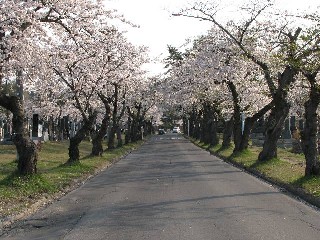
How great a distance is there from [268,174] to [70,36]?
31.3ft

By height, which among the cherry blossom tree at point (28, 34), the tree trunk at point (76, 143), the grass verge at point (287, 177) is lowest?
the grass verge at point (287, 177)

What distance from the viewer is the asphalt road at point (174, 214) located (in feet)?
29.8

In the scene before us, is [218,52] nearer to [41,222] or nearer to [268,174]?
[268,174]

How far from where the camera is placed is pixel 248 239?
27.9 ft

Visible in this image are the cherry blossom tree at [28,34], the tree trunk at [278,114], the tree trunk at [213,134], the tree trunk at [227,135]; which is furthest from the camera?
the tree trunk at [213,134]

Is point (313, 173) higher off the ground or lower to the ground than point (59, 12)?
lower

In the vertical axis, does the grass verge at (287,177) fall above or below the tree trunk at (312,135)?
below

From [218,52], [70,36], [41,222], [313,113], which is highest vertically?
[218,52]

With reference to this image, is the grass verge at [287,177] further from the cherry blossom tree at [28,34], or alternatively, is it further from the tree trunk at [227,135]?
the tree trunk at [227,135]

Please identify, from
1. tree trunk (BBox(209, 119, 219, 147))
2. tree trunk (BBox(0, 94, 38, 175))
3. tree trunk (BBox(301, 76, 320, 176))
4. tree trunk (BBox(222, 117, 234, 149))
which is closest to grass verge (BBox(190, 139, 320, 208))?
tree trunk (BBox(301, 76, 320, 176))

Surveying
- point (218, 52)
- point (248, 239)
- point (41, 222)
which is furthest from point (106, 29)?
point (218, 52)

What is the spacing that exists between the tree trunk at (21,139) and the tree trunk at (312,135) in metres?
9.27

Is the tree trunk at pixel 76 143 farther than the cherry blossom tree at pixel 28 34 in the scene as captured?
Yes

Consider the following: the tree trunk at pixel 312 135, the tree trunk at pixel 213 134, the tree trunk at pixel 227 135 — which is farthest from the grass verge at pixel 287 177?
the tree trunk at pixel 213 134
